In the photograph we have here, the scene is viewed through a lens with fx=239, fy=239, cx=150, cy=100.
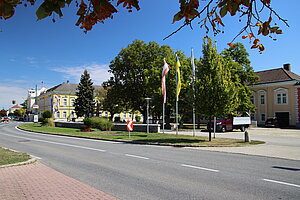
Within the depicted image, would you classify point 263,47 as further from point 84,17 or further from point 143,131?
point 143,131

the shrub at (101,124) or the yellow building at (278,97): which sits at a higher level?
the yellow building at (278,97)

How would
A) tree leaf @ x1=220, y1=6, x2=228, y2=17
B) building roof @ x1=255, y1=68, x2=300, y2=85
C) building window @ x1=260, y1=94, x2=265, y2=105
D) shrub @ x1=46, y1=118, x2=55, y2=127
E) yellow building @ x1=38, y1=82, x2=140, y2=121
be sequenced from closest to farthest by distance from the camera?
1. tree leaf @ x1=220, y1=6, x2=228, y2=17
2. shrub @ x1=46, y1=118, x2=55, y2=127
3. building roof @ x1=255, y1=68, x2=300, y2=85
4. building window @ x1=260, y1=94, x2=265, y2=105
5. yellow building @ x1=38, y1=82, x2=140, y2=121

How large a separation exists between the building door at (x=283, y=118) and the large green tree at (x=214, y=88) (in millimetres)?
29936

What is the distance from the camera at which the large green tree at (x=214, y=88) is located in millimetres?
16484

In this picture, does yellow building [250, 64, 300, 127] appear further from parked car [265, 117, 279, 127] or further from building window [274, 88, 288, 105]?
parked car [265, 117, 279, 127]

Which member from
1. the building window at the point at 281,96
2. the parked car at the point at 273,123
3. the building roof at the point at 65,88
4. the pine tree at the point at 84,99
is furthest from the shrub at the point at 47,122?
the building window at the point at 281,96

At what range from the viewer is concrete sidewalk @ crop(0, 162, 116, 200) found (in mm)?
5050

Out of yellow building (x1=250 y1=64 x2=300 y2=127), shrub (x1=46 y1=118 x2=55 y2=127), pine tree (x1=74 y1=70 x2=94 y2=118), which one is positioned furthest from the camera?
pine tree (x1=74 y1=70 x2=94 y2=118)

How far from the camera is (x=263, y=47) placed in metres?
2.66

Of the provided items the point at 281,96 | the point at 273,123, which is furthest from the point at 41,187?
the point at 281,96

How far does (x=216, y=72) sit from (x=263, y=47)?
14.7 m

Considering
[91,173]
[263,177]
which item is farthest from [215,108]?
[91,173]

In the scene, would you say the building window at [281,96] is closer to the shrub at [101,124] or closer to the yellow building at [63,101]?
the shrub at [101,124]

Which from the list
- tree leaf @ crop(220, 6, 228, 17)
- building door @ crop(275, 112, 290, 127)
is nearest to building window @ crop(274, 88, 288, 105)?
building door @ crop(275, 112, 290, 127)
